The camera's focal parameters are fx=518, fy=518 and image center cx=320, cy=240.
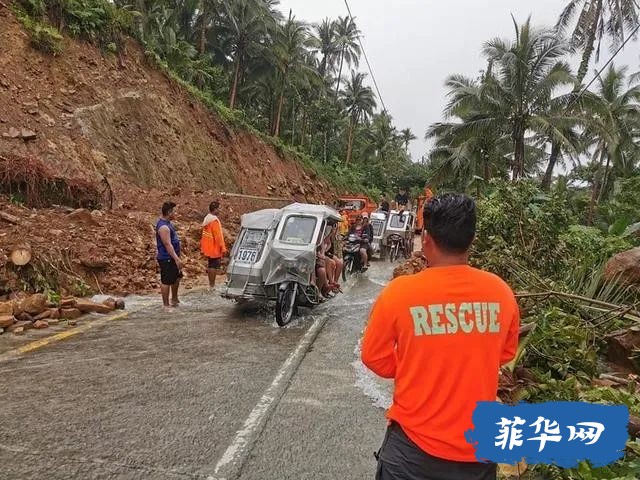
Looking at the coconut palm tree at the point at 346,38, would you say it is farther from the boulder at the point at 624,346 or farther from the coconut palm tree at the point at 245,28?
the boulder at the point at 624,346

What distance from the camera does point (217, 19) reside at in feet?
111

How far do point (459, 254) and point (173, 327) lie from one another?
5970mm

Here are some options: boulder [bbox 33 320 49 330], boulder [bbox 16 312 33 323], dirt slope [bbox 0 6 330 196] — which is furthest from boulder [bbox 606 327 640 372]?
dirt slope [bbox 0 6 330 196]

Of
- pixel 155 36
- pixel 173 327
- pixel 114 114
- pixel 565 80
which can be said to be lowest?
pixel 173 327

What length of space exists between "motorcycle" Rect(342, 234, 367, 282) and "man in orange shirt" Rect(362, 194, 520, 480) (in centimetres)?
1160

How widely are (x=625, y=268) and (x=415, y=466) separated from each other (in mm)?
5829

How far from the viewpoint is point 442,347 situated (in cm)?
183

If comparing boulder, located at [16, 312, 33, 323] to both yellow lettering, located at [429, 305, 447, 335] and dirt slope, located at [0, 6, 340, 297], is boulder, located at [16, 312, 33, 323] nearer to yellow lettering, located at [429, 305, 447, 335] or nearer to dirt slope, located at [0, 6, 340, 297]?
dirt slope, located at [0, 6, 340, 297]

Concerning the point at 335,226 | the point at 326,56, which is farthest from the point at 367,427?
the point at 326,56

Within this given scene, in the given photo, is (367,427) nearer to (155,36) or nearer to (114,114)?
(114,114)

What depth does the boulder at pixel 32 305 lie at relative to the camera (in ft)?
22.1

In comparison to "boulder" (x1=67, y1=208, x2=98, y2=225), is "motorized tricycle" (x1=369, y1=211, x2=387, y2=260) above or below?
below

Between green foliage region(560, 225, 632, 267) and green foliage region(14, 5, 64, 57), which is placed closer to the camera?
green foliage region(560, 225, 632, 267)

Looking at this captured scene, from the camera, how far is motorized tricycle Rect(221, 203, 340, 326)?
25.8 feet
